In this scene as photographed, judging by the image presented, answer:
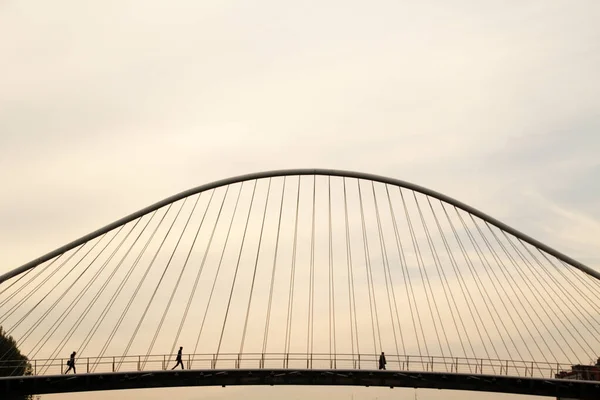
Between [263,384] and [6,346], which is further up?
[6,346]

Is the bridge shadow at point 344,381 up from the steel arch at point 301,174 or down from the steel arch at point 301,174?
down

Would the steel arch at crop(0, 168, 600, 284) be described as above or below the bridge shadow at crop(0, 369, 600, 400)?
above

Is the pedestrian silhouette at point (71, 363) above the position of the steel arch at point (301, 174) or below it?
below

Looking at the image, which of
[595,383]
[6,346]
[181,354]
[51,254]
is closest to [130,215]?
[51,254]

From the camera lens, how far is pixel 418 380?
53.1 metres

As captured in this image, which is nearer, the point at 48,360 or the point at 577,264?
the point at 48,360

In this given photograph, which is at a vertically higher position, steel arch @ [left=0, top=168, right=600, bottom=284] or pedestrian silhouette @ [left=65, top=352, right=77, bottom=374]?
steel arch @ [left=0, top=168, right=600, bottom=284]

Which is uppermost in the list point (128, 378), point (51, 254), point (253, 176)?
point (253, 176)

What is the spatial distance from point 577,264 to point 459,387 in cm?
1468

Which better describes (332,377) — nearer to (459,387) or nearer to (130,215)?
(459,387)

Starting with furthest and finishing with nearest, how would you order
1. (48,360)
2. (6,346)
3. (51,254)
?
(6,346), (51,254), (48,360)

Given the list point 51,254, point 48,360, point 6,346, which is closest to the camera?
point 48,360

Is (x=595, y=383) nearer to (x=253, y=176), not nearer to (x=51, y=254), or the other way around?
(x=253, y=176)

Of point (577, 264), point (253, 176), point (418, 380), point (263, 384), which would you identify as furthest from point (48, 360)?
point (577, 264)
